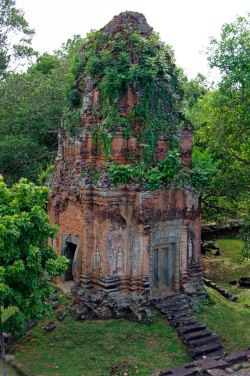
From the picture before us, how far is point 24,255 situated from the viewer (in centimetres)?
1171

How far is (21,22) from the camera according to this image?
32344mm

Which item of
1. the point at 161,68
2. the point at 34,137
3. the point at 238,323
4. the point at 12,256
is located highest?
the point at 161,68

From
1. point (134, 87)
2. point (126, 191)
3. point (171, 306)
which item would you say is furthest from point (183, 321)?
point (134, 87)

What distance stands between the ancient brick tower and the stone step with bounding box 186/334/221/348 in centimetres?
196

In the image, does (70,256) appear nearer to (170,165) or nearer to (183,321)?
(183,321)

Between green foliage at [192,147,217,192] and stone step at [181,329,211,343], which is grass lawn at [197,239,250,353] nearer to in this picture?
stone step at [181,329,211,343]

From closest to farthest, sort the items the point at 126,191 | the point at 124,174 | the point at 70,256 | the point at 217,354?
the point at 217,354 → the point at 124,174 → the point at 126,191 → the point at 70,256

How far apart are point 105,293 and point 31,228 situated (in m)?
4.84

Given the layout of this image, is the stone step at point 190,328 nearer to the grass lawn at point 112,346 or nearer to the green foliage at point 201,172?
the grass lawn at point 112,346

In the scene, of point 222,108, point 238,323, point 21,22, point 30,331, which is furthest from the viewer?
point 21,22

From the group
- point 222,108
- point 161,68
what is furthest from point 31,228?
point 222,108

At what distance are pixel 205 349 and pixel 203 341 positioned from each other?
1.06ft

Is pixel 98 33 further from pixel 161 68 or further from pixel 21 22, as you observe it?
pixel 21 22

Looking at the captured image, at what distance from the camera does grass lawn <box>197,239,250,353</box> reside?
15.5 m
